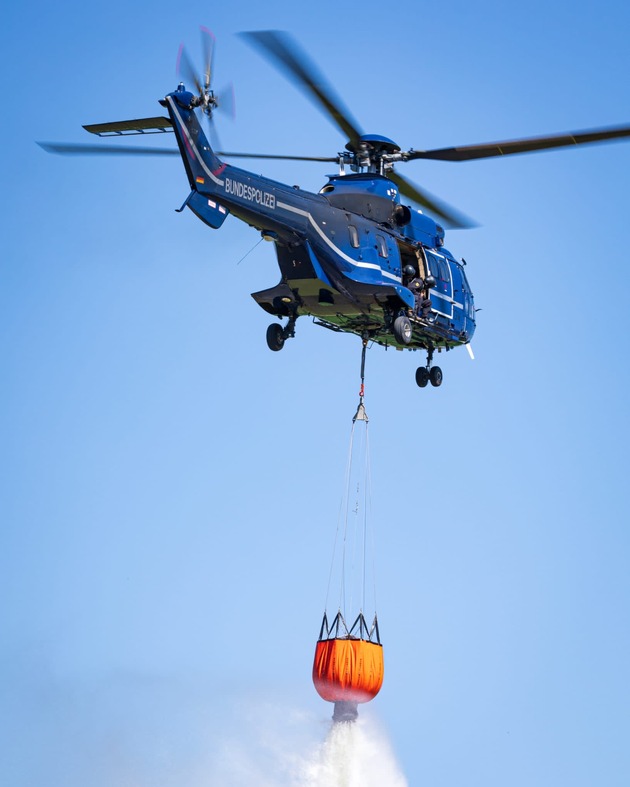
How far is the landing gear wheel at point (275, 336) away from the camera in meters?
34.7

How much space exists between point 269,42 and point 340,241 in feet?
14.5

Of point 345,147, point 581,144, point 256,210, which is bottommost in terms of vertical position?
point 256,210

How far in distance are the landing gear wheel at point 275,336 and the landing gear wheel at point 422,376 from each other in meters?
3.46

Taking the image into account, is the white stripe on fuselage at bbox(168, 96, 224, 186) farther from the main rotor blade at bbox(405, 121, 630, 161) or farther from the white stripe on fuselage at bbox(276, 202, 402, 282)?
the main rotor blade at bbox(405, 121, 630, 161)

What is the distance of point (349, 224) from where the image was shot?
1332 inches

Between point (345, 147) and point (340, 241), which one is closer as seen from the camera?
point (340, 241)

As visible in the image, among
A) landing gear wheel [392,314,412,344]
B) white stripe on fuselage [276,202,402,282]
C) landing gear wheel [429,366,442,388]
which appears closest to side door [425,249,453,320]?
landing gear wheel [429,366,442,388]

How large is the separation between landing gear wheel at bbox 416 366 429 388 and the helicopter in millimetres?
21

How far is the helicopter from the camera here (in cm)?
3098

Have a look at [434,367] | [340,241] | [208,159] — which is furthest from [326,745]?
[208,159]

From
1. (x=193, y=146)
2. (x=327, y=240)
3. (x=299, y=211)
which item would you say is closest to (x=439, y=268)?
(x=327, y=240)

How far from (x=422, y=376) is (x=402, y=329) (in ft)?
8.63

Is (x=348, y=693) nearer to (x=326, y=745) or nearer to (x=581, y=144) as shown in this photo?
(x=326, y=745)

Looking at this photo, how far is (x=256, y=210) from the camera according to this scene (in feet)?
104
